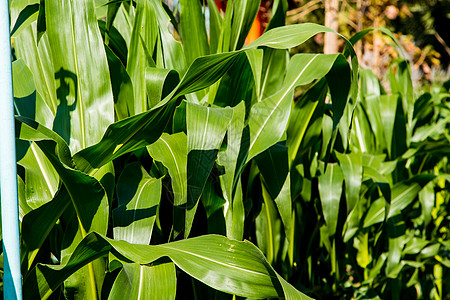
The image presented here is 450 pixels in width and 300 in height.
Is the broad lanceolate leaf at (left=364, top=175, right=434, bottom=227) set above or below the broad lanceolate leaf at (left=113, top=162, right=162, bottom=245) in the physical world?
below

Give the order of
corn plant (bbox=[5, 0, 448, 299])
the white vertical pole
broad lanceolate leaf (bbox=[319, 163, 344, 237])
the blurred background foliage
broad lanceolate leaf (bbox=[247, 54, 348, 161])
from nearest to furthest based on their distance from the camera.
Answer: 1. the white vertical pole
2. corn plant (bbox=[5, 0, 448, 299])
3. broad lanceolate leaf (bbox=[247, 54, 348, 161])
4. broad lanceolate leaf (bbox=[319, 163, 344, 237])
5. the blurred background foliage

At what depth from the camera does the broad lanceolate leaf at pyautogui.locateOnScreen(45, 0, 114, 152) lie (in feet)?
2.07

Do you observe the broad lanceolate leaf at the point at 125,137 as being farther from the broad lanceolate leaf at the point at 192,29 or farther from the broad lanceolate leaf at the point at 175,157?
the broad lanceolate leaf at the point at 192,29

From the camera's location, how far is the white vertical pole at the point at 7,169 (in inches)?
17.1

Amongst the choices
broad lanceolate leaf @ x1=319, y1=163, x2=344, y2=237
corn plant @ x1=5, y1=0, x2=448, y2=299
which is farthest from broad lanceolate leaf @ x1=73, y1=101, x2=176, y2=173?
broad lanceolate leaf @ x1=319, y1=163, x2=344, y2=237

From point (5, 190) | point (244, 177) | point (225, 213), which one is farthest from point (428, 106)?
point (5, 190)

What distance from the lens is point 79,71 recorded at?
635mm

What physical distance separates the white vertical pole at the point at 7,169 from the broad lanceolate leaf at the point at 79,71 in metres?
0.19

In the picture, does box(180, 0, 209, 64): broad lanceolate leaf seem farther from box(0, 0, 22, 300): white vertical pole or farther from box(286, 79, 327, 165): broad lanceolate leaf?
box(0, 0, 22, 300): white vertical pole

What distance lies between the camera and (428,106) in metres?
1.34

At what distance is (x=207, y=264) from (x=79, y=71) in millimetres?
321

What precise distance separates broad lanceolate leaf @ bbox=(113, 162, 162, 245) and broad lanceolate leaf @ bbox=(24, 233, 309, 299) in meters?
0.05

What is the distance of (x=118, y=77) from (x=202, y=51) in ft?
0.57

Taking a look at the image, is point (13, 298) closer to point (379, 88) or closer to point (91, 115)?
point (91, 115)
